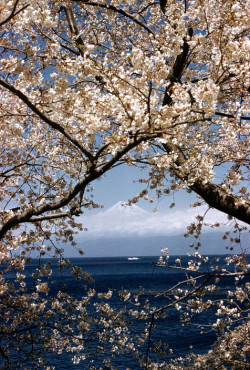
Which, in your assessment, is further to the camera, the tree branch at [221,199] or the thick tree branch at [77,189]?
the tree branch at [221,199]

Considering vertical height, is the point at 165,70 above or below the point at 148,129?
above

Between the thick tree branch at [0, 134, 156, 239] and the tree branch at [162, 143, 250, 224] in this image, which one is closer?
the thick tree branch at [0, 134, 156, 239]

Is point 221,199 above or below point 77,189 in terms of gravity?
below

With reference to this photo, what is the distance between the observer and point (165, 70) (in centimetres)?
313

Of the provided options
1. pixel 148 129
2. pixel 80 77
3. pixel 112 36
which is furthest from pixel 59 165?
pixel 148 129

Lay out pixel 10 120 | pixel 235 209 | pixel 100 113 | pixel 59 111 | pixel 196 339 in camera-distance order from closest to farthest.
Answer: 1. pixel 100 113
2. pixel 59 111
3. pixel 235 209
4. pixel 10 120
5. pixel 196 339

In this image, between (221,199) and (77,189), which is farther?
(221,199)

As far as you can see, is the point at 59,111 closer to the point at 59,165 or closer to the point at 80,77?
the point at 80,77

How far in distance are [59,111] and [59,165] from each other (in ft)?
12.3

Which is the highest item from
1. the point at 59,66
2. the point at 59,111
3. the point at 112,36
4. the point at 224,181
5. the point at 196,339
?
the point at 112,36

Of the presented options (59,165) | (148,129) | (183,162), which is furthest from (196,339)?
(148,129)

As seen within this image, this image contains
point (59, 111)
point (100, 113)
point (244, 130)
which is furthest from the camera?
point (244, 130)

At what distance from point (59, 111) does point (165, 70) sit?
145 centimetres

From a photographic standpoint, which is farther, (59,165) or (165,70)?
(59,165)
